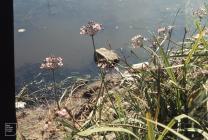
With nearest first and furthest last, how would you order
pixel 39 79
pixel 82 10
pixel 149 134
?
pixel 149 134 → pixel 39 79 → pixel 82 10

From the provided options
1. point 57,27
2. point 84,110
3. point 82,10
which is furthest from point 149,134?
point 82,10

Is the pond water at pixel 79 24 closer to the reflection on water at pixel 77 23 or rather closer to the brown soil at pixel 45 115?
the reflection on water at pixel 77 23

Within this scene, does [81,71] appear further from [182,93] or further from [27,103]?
A: [182,93]

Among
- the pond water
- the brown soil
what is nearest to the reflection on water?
the pond water

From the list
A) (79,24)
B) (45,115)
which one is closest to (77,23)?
(79,24)

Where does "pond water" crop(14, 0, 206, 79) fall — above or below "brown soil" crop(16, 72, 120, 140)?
above

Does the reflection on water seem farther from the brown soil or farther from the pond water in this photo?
the brown soil

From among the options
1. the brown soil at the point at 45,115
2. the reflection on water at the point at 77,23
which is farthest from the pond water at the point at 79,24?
the brown soil at the point at 45,115

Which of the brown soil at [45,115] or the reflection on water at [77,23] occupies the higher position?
the reflection on water at [77,23]

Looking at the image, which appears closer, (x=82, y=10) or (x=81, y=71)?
(x=81, y=71)
